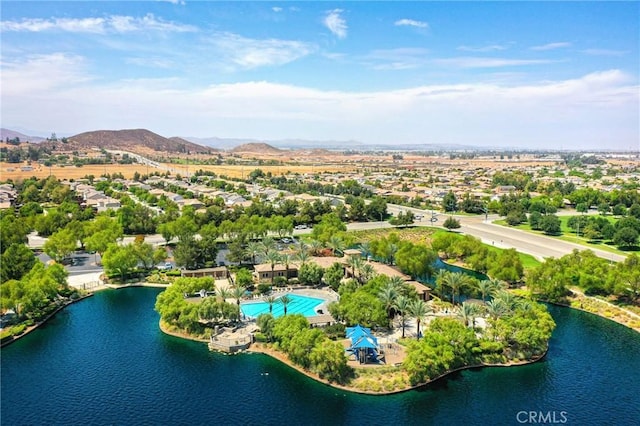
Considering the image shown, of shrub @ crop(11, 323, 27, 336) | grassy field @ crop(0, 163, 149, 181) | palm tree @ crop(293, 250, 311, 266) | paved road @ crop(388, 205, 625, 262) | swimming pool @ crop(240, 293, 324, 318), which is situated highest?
grassy field @ crop(0, 163, 149, 181)

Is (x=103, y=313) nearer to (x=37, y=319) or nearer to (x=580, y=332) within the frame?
(x=37, y=319)

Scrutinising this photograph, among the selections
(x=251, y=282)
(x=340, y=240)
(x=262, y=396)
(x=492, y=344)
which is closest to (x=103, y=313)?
(x=251, y=282)

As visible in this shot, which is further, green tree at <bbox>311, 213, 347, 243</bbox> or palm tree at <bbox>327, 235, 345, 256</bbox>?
green tree at <bbox>311, 213, 347, 243</bbox>

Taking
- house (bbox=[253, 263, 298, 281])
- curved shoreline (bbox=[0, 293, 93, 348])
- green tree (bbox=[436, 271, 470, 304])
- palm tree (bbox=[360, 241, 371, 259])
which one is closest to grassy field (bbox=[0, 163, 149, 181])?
curved shoreline (bbox=[0, 293, 93, 348])

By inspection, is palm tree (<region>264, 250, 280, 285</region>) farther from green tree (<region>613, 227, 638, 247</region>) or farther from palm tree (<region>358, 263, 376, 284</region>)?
green tree (<region>613, 227, 638, 247</region>)

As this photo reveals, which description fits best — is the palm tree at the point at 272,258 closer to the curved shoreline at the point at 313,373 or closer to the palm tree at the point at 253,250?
the palm tree at the point at 253,250

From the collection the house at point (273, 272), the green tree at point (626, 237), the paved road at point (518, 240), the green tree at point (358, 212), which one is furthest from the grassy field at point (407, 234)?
the house at point (273, 272)
